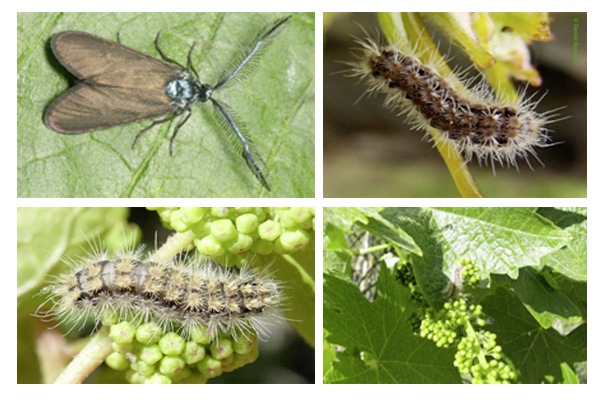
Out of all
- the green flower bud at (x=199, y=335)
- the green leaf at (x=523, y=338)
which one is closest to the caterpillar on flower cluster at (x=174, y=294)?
the green flower bud at (x=199, y=335)

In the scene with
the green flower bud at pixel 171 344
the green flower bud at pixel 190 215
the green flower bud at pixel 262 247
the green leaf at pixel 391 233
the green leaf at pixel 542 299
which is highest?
the green flower bud at pixel 190 215

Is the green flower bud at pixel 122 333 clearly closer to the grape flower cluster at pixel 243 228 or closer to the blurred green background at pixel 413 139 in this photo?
the grape flower cluster at pixel 243 228

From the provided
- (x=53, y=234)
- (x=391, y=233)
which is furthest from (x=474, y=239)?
(x=53, y=234)

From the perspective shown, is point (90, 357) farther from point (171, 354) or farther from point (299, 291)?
point (299, 291)

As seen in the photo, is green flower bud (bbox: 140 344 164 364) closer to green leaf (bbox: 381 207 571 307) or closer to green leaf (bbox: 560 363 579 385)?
green leaf (bbox: 381 207 571 307)
